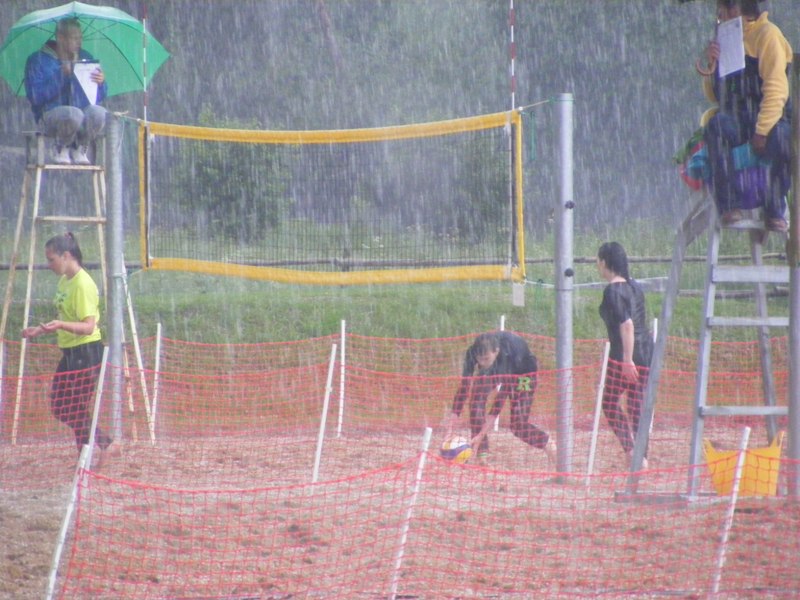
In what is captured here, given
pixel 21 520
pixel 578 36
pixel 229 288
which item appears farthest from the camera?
pixel 578 36

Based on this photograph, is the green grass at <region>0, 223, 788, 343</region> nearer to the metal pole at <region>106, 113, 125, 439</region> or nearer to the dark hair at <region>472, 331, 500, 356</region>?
the metal pole at <region>106, 113, 125, 439</region>

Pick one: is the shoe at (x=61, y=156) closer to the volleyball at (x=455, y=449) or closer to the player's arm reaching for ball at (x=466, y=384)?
the player's arm reaching for ball at (x=466, y=384)

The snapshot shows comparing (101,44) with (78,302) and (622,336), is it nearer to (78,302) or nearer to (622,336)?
(78,302)

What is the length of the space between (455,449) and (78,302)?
297cm

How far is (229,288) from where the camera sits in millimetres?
18484

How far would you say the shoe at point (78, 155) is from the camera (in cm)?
937

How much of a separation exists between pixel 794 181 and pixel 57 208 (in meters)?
24.9

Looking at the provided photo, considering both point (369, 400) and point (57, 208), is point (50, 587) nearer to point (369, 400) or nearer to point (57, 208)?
point (369, 400)

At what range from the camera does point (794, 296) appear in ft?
18.5

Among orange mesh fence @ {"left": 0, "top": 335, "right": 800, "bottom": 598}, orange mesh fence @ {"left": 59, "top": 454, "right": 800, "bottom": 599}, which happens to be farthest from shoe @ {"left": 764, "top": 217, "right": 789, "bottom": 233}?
orange mesh fence @ {"left": 59, "top": 454, "right": 800, "bottom": 599}

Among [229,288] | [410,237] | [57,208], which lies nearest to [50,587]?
[410,237]

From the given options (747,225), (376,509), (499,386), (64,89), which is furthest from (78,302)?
(747,225)

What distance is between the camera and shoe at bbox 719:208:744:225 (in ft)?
18.9

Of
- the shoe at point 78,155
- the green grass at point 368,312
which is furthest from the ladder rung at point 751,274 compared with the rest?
the green grass at point 368,312
